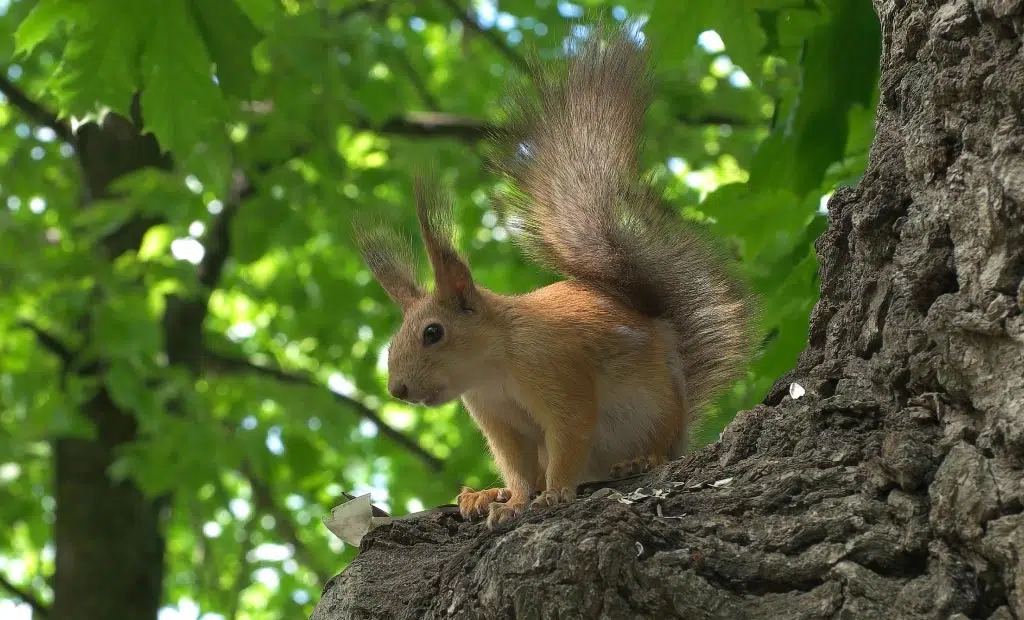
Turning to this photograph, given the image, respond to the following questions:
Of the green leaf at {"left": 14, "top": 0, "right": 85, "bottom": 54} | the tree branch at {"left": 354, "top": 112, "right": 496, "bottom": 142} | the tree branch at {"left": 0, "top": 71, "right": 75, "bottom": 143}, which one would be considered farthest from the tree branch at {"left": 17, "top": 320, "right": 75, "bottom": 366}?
the green leaf at {"left": 14, "top": 0, "right": 85, "bottom": 54}

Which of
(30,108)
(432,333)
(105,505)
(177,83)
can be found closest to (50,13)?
(177,83)

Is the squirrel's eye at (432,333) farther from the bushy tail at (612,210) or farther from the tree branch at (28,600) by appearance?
the tree branch at (28,600)

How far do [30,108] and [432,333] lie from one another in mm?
3260

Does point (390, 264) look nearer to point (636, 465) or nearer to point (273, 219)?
point (636, 465)

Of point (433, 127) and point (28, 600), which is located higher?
point (433, 127)

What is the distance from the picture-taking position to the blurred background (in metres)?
2.04

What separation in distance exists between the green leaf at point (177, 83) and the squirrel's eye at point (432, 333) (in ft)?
1.89

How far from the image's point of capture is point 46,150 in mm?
5488

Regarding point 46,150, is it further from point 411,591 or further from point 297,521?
point 411,591

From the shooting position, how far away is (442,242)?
1.97m

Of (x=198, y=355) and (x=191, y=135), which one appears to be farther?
(x=198, y=355)

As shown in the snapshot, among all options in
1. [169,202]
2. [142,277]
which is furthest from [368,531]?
[142,277]

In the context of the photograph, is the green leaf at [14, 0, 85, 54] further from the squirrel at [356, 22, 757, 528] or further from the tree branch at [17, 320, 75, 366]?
the tree branch at [17, 320, 75, 366]

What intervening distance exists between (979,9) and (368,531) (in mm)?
938
